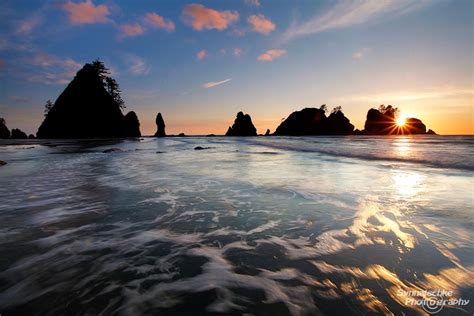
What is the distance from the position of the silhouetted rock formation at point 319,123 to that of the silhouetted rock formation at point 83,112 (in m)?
135

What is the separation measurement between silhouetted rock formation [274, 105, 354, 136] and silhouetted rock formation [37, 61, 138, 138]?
135364 mm

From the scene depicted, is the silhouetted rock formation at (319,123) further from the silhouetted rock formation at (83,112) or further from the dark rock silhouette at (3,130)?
the dark rock silhouette at (3,130)

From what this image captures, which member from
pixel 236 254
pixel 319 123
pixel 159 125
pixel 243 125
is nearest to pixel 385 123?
pixel 319 123

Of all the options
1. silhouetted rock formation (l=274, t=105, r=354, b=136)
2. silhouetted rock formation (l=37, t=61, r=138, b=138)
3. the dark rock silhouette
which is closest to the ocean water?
silhouetted rock formation (l=37, t=61, r=138, b=138)

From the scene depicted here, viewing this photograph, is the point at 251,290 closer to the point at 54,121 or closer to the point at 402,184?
the point at 402,184

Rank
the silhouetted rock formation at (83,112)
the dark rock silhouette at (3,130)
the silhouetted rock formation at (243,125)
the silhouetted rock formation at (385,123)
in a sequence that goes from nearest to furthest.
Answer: the silhouetted rock formation at (83,112)
the dark rock silhouette at (3,130)
the silhouetted rock formation at (385,123)
the silhouetted rock formation at (243,125)

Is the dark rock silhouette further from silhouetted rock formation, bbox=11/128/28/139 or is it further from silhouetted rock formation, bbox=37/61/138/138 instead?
silhouetted rock formation, bbox=37/61/138/138

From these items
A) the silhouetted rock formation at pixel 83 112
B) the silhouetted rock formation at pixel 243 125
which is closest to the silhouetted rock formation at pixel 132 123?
the silhouetted rock formation at pixel 83 112

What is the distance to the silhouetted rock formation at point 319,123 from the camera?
17738cm

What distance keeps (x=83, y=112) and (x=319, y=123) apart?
147748 mm

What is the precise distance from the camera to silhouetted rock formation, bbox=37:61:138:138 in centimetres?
8419

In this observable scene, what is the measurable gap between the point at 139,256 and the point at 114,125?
3894 inches

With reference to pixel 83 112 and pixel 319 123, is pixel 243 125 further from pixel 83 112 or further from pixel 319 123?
pixel 83 112

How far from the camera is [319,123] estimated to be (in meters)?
183
